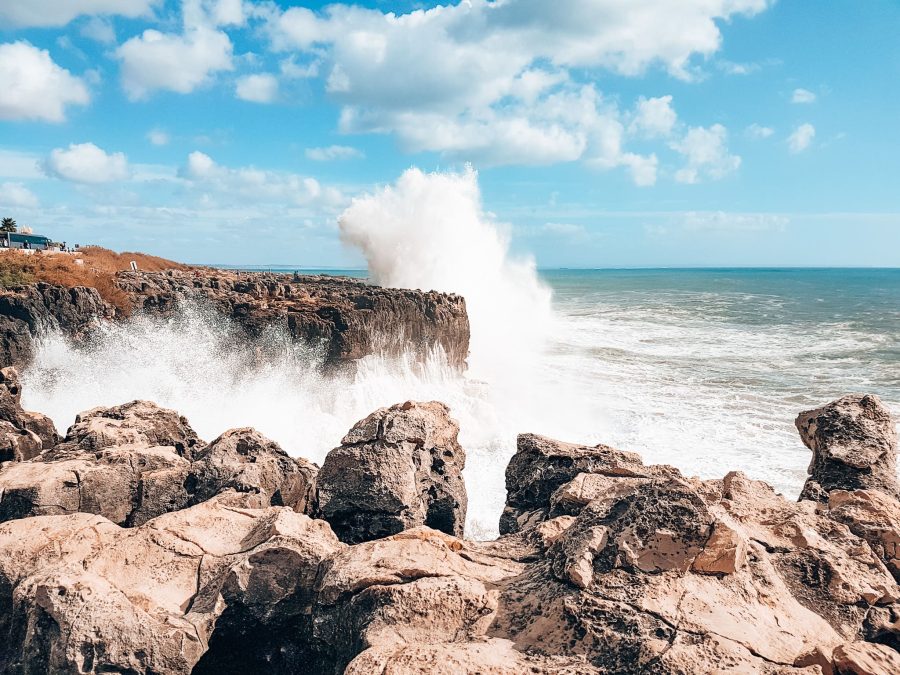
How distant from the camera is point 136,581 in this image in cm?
451

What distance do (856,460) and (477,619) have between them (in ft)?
16.3

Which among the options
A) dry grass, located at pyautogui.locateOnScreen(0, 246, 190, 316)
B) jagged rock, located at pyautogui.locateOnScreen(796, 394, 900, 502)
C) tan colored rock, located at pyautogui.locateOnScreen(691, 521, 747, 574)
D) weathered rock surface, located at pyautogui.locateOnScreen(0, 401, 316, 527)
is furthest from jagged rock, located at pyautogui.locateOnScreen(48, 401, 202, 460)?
dry grass, located at pyautogui.locateOnScreen(0, 246, 190, 316)

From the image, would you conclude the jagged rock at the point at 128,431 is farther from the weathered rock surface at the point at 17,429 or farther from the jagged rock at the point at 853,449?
the jagged rock at the point at 853,449

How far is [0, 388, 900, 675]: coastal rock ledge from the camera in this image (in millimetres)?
3338

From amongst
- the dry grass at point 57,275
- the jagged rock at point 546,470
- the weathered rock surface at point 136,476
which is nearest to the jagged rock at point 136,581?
the weathered rock surface at point 136,476

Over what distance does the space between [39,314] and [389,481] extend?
42.3 ft

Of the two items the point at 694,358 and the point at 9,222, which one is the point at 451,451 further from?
the point at 9,222

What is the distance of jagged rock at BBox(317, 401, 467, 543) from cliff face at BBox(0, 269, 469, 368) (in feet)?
31.4

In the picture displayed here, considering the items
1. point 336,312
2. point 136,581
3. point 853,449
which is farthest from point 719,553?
point 336,312

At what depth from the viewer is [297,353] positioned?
53.9ft

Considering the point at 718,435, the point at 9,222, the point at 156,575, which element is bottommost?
the point at 718,435

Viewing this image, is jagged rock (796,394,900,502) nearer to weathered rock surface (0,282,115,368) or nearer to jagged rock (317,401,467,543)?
jagged rock (317,401,467,543)

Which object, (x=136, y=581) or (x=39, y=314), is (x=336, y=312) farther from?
(x=136, y=581)

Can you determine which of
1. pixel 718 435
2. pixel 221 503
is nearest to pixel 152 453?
pixel 221 503
